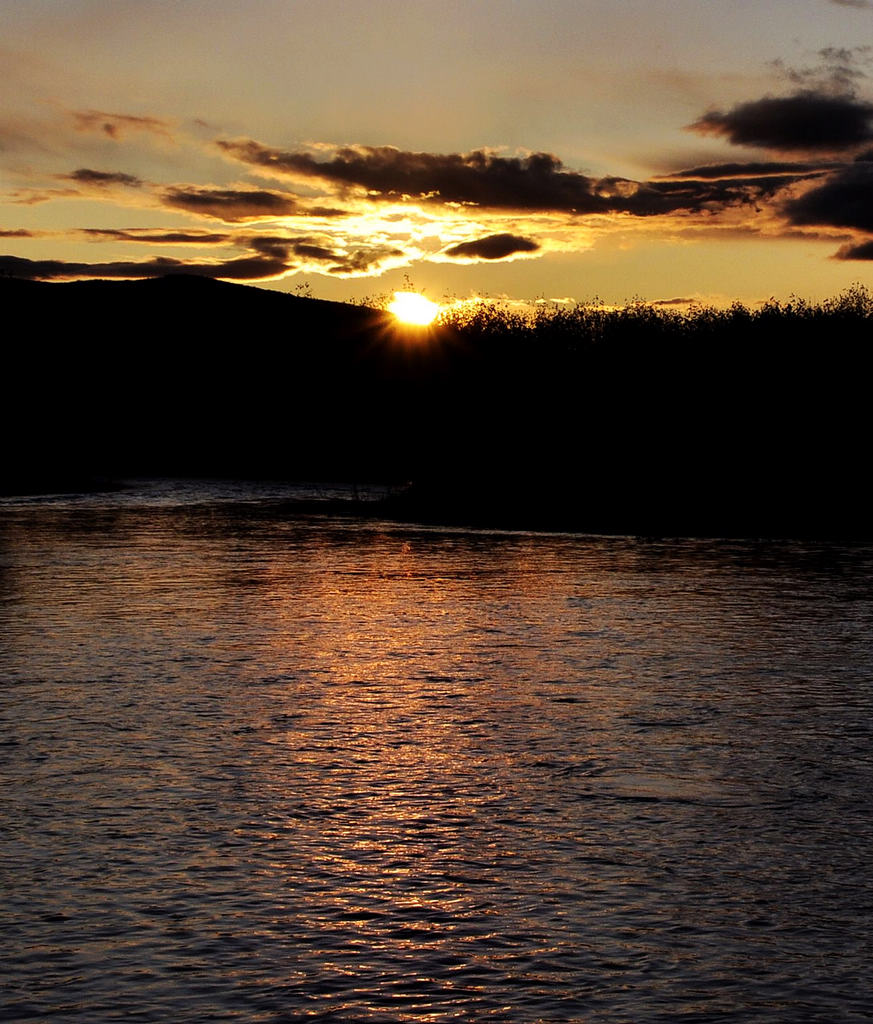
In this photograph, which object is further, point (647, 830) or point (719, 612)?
point (719, 612)

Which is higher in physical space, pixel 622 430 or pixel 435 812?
pixel 622 430

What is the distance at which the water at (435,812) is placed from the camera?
5.39m

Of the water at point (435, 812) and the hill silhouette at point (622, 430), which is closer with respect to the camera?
the water at point (435, 812)

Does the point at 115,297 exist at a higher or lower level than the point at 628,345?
higher

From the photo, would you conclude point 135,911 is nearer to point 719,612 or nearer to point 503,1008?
point 503,1008

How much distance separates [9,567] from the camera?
20969mm

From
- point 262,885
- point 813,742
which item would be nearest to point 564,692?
point 813,742

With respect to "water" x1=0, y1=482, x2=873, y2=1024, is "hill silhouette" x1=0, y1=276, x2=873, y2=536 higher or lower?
higher

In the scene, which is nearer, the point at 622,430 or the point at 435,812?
the point at 435,812

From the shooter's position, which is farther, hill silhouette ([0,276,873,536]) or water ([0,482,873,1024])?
hill silhouette ([0,276,873,536])

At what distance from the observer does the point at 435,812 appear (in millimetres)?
7602

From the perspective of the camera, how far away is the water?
5.39 meters

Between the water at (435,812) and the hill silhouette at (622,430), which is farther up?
the hill silhouette at (622,430)

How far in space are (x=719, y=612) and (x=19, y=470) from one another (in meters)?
43.2
